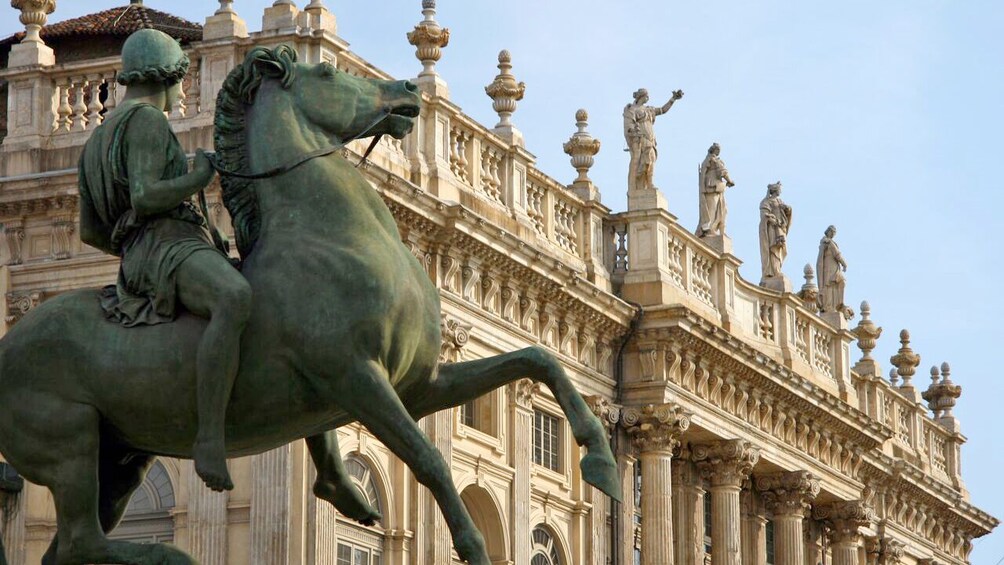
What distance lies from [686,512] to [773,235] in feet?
24.0

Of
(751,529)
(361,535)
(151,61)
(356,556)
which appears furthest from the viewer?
(751,529)

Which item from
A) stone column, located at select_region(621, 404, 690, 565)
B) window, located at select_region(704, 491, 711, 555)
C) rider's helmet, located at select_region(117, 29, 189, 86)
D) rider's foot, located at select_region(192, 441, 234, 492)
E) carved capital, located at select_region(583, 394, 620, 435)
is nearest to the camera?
rider's foot, located at select_region(192, 441, 234, 492)

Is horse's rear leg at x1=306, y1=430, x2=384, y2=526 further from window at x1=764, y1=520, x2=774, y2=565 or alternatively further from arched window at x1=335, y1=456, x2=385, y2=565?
window at x1=764, y1=520, x2=774, y2=565

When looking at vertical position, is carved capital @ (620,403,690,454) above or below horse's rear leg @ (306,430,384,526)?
above

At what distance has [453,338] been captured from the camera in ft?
111

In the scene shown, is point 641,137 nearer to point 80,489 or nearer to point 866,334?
point 866,334

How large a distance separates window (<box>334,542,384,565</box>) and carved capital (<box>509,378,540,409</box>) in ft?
12.8

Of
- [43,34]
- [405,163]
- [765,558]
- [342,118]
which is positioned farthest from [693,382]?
[342,118]

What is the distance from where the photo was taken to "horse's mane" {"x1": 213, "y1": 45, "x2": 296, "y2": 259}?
11.3 meters

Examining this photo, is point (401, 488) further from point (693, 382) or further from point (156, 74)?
point (156, 74)

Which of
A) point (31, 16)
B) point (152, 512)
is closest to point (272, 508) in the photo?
point (152, 512)

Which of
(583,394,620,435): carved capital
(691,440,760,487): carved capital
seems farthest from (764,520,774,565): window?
(583,394,620,435): carved capital

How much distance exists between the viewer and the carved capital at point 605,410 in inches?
1519

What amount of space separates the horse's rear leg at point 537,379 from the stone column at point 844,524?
36776 mm
